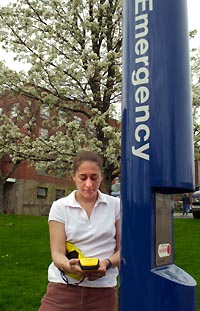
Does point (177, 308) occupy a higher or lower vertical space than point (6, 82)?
lower

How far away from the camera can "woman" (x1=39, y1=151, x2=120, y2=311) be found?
2.62 meters

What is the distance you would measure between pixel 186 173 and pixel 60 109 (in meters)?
13.0

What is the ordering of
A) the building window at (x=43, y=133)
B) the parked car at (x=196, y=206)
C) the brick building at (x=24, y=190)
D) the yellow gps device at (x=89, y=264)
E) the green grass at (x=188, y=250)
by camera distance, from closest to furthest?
the yellow gps device at (x=89, y=264), the green grass at (x=188, y=250), the building window at (x=43, y=133), the parked car at (x=196, y=206), the brick building at (x=24, y=190)

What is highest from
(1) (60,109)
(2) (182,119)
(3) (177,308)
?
(1) (60,109)

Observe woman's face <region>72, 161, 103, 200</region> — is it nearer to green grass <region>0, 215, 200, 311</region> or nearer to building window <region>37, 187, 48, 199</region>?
green grass <region>0, 215, 200, 311</region>

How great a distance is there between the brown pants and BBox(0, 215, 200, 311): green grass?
310 centimetres

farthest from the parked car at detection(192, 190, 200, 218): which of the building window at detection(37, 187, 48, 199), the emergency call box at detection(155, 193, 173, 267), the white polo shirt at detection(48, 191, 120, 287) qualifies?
the building window at detection(37, 187, 48, 199)

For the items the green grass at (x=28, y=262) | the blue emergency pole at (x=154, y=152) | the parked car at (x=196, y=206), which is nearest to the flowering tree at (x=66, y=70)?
the green grass at (x=28, y=262)

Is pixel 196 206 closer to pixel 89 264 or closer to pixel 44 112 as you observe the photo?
pixel 44 112

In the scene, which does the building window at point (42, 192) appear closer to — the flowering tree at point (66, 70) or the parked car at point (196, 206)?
the parked car at point (196, 206)

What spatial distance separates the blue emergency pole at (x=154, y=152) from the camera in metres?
2.55

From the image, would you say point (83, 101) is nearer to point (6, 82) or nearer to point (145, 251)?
A: point (6, 82)

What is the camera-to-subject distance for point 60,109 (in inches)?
609

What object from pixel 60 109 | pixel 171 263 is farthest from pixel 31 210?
pixel 171 263
